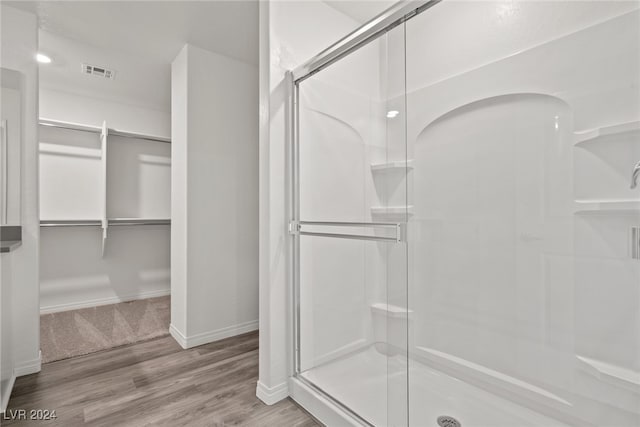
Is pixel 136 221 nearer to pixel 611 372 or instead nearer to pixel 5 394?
pixel 5 394

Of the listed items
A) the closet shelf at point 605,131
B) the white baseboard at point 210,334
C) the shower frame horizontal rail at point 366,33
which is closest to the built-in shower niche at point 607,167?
the closet shelf at point 605,131

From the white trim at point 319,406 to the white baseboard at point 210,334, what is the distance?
1.09m

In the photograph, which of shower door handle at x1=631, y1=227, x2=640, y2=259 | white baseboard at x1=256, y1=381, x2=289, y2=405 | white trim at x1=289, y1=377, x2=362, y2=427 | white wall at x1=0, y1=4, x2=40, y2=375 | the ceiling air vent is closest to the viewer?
shower door handle at x1=631, y1=227, x2=640, y2=259

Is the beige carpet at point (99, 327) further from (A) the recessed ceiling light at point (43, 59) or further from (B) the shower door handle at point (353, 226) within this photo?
(A) the recessed ceiling light at point (43, 59)

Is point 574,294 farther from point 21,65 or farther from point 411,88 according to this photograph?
point 21,65

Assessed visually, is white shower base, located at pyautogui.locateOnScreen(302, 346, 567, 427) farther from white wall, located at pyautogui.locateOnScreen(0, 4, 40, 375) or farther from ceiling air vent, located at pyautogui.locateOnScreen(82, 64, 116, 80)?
ceiling air vent, located at pyautogui.locateOnScreen(82, 64, 116, 80)

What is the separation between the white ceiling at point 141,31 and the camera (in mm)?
2172

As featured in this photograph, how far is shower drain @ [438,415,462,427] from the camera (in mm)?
1491

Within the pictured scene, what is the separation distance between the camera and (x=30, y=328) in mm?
2148

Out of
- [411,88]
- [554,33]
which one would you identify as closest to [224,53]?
[411,88]

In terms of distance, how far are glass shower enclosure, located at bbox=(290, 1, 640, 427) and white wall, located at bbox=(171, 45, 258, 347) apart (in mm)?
1109

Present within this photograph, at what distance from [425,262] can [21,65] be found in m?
2.77

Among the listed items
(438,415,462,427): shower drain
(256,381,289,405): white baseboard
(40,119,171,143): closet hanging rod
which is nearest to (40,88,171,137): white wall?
(40,119,171,143): closet hanging rod

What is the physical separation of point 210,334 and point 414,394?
174 centimetres
